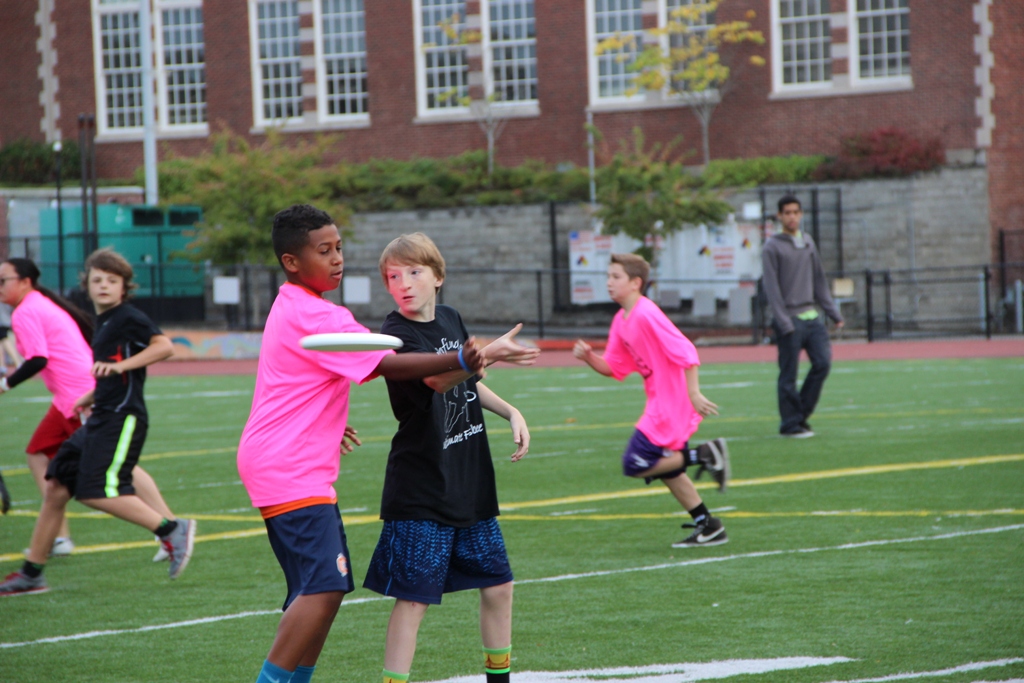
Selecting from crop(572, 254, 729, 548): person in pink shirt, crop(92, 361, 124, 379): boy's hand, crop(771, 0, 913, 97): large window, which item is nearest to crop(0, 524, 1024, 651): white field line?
crop(572, 254, 729, 548): person in pink shirt

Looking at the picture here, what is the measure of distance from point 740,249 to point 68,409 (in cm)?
2610

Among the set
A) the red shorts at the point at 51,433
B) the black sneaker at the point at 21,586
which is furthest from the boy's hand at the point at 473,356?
the red shorts at the point at 51,433

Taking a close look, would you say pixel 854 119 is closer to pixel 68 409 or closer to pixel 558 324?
pixel 558 324

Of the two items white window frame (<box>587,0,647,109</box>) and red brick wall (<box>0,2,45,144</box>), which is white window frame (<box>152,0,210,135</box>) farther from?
white window frame (<box>587,0,647,109</box>)

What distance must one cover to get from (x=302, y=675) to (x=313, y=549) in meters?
0.44

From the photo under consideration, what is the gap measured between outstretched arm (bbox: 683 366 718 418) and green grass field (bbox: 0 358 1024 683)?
850 millimetres

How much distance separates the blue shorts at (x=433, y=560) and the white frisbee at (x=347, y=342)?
999 mm

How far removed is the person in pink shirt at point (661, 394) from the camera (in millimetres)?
7660

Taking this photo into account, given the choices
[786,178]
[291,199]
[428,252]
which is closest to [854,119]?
[786,178]

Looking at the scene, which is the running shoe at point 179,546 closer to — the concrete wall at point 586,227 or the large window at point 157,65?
the concrete wall at point 586,227

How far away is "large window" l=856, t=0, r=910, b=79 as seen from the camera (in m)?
34.1

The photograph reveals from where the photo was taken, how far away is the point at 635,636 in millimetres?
5793

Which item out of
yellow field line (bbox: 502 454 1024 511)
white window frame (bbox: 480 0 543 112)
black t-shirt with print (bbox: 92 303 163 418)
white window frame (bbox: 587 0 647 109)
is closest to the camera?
black t-shirt with print (bbox: 92 303 163 418)

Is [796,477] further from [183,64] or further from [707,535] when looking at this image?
[183,64]
